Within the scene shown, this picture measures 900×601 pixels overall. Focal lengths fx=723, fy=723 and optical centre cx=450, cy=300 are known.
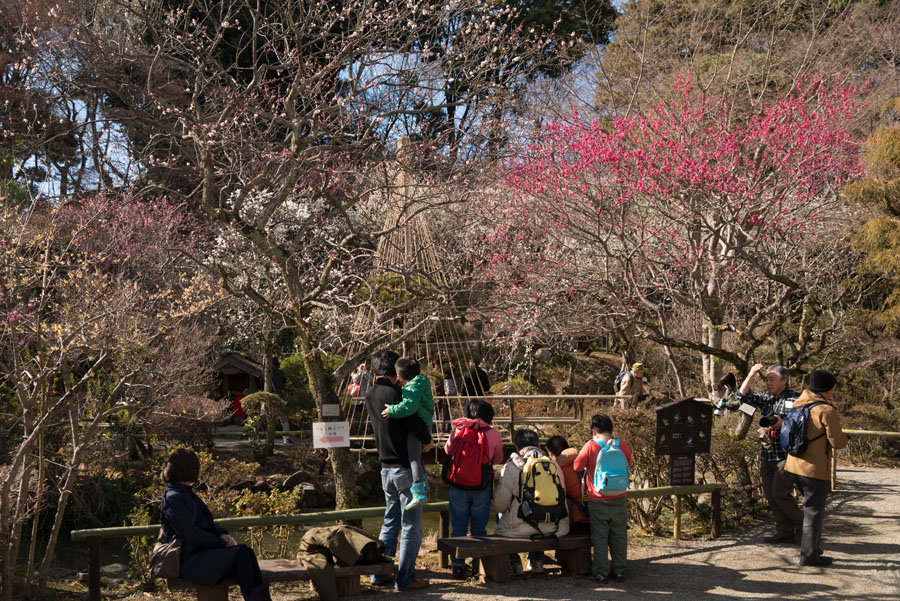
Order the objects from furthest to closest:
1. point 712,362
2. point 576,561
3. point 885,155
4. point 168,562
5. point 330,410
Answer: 1. point 885,155
2. point 712,362
3. point 330,410
4. point 576,561
5. point 168,562

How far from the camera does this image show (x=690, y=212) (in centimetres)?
816

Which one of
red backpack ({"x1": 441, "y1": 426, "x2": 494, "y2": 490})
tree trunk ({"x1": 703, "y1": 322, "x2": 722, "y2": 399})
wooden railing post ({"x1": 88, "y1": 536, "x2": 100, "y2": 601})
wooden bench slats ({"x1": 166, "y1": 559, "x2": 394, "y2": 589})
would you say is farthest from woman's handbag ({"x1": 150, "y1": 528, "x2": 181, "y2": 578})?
tree trunk ({"x1": 703, "y1": 322, "x2": 722, "y2": 399})

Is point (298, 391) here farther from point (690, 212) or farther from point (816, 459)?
point (816, 459)

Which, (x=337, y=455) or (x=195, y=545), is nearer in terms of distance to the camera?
(x=195, y=545)

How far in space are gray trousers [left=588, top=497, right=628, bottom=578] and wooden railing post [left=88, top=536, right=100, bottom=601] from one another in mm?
3064

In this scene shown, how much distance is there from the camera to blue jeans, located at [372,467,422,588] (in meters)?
4.44

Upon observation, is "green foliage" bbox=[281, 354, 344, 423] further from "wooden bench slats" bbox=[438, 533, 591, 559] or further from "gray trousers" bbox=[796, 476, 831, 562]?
"gray trousers" bbox=[796, 476, 831, 562]

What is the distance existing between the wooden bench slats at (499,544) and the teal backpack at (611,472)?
40 cm

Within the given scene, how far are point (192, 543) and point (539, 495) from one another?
2094 millimetres

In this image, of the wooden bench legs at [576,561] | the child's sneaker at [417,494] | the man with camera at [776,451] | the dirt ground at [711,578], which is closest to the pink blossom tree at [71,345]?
the dirt ground at [711,578]

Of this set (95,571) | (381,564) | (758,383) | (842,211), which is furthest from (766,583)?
(758,383)

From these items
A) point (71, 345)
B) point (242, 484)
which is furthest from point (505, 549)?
point (242, 484)

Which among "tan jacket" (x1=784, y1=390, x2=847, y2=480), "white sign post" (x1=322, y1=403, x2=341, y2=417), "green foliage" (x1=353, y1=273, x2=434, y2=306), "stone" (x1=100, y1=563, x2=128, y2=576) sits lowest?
"stone" (x1=100, y1=563, x2=128, y2=576)

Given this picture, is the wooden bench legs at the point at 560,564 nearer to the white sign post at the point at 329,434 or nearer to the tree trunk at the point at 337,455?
the white sign post at the point at 329,434
